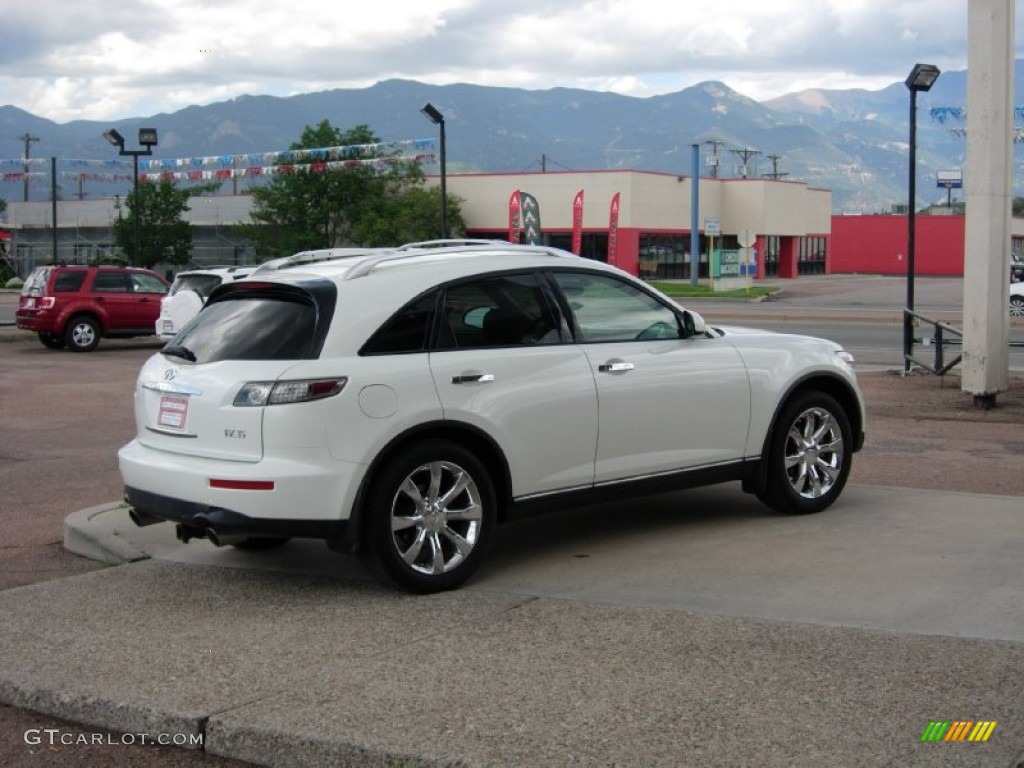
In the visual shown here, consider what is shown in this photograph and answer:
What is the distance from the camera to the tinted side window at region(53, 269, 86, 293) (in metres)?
25.0

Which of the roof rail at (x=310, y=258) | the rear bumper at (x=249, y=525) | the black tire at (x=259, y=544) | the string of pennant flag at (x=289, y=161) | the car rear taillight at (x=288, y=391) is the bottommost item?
the black tire at (x=259, y=544)

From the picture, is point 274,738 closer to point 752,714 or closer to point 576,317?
point 752,714

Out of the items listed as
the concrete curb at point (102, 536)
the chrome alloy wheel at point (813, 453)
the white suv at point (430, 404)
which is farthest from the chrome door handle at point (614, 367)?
the concrete curb at point (102, 536)

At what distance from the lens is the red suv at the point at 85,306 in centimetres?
2486

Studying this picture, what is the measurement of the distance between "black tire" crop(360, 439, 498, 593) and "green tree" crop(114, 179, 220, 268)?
68.8 m

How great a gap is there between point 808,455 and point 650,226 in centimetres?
6157

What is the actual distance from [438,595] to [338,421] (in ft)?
3.28

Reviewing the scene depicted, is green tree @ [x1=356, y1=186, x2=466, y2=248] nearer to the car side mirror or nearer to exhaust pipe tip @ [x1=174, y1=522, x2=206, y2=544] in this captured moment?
the car side mirror

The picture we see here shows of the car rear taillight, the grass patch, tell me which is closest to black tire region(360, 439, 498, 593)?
the car rear taillight

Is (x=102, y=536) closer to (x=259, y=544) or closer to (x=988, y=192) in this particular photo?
(x=259, y=544)

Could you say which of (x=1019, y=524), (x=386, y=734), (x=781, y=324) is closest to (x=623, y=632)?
(x=386, y=734)

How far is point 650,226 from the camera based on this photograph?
2704 inches

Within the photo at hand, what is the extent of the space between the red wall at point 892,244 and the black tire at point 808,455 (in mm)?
85712

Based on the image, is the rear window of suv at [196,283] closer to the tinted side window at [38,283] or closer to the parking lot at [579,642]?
the tinted side window at [38,283]
